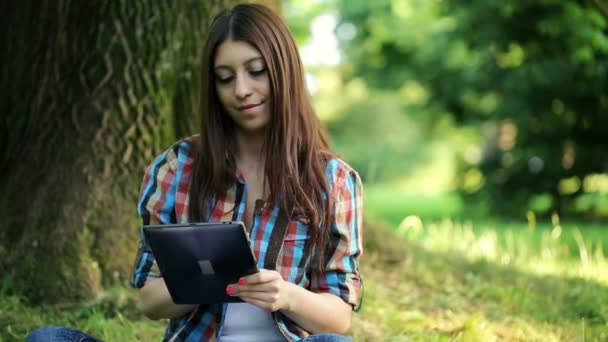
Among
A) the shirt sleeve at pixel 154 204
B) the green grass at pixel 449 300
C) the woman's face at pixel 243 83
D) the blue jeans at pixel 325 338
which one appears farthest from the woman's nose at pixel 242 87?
the green grass at pixel 449 300

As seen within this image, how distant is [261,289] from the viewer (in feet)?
6.62

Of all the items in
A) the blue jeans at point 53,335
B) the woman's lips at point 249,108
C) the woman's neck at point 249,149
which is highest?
the woman's lips at point 249,108

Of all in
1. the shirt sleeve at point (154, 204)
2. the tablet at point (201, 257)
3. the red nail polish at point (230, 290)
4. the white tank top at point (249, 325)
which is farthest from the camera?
the shirt sleeve at point (154, 204)

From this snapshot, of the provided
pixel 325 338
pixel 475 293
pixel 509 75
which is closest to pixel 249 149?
pixel 325 338

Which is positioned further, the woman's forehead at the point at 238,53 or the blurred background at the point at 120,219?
the blurred background at the point at 120,219

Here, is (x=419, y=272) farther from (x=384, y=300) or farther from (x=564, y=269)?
(x=564, y=269)

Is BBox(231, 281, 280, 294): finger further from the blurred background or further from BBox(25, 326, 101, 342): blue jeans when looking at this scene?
the blurred background

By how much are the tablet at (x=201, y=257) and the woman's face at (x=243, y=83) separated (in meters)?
0.49

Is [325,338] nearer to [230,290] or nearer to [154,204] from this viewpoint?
[230,290]

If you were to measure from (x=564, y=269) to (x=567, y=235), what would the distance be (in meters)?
3.46

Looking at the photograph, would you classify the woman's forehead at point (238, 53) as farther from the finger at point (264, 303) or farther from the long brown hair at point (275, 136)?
the finger at point (264, 303)

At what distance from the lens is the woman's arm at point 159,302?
226 cm

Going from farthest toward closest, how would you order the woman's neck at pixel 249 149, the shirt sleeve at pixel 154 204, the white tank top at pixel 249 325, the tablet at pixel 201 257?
the woman's neck at pixel 249 149
the shirt sleeve at pixel 154 204
the white tank top at pixel 249 325
the tablet at pixel 201 257

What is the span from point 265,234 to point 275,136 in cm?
29
